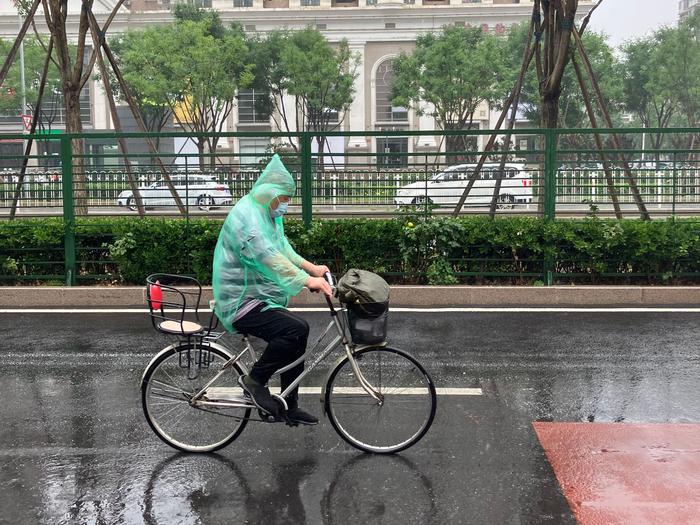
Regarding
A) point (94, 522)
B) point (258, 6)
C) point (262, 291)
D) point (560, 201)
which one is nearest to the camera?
point (94, 522)

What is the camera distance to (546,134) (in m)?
10.6

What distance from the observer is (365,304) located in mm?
4652

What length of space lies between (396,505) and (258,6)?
65459mm

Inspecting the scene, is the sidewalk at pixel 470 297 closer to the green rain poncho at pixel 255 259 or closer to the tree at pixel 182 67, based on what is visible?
the green rain poncho at pixel 255 259

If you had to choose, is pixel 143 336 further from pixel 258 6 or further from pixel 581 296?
pixel 258 6

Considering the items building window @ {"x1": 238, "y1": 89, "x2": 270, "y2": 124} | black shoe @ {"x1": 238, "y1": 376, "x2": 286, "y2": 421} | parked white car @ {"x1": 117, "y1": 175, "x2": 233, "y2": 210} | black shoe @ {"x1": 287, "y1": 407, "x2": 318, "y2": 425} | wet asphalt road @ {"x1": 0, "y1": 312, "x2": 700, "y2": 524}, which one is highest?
building window @ {"x1": 238, "y1": 89, "x2": 270, "y2": 124}

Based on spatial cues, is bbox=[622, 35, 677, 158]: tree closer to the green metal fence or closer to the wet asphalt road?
the green metal fence

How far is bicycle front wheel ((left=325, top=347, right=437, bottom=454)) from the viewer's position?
4.90 meters

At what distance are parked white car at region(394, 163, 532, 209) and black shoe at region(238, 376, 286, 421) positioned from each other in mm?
6266

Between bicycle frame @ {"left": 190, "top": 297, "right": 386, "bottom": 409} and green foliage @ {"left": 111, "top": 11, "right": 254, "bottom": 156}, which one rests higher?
green foliage @ {"left": 111, "top": 11, "right": 254, "bottom": 156}

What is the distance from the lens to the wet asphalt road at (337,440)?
4250mm

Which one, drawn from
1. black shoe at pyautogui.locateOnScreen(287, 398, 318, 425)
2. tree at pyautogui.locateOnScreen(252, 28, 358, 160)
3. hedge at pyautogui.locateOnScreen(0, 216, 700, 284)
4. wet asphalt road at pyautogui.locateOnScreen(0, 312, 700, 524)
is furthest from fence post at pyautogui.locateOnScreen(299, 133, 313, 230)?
tree at pyautogui.locateOnScreen(252, 28, 358, 160)

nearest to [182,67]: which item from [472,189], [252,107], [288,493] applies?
[252,107]

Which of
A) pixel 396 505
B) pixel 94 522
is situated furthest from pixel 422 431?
pixel 94 522
